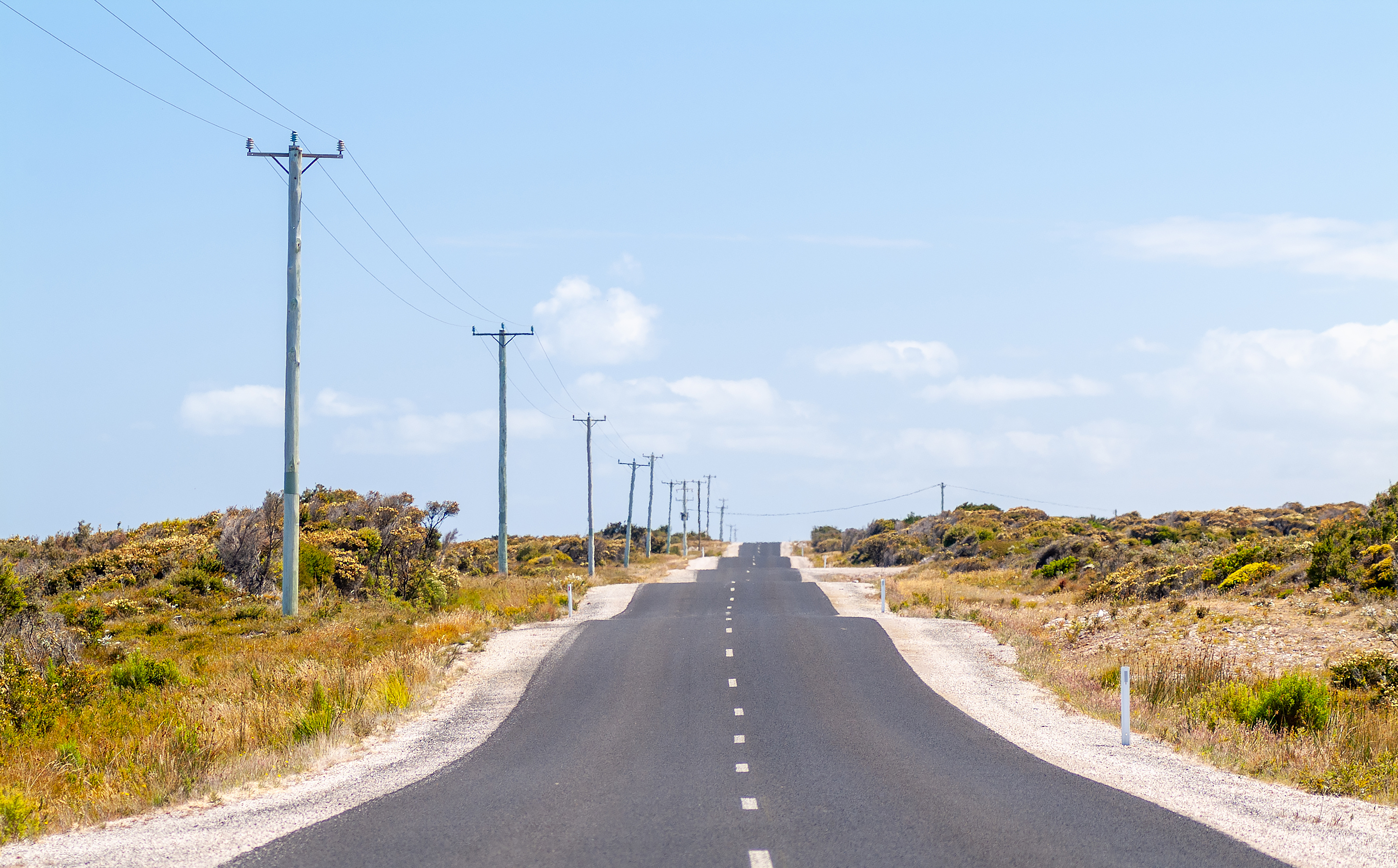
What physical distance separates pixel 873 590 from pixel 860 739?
3057cm

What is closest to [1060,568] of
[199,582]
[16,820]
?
[199,582]

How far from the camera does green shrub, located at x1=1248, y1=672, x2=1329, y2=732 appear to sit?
15.2 m

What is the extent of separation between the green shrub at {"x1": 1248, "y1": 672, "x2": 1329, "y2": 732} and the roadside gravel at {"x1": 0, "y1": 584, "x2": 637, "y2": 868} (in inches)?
422

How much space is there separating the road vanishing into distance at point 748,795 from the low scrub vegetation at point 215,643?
2.38 meters

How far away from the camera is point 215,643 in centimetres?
2392

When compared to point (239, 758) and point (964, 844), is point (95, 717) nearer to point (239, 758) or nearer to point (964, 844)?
point (239, 758)

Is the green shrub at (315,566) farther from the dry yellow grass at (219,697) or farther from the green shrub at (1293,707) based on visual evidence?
the green shrub at (1293,707)

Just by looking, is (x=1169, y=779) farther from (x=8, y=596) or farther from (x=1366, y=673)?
(x=8, y=596)

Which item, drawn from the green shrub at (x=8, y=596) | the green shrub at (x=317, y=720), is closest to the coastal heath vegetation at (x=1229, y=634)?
the green shrub at (x=317, y=720)

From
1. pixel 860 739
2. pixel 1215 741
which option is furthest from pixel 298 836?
pixel 1215 741

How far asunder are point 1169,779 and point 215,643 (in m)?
19.4

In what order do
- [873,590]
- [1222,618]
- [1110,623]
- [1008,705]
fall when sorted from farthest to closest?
[873,590] → [1110,623] → [1222,618] → [1008,705]

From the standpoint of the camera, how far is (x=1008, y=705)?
1823cm

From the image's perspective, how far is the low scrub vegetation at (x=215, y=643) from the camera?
484 inches
